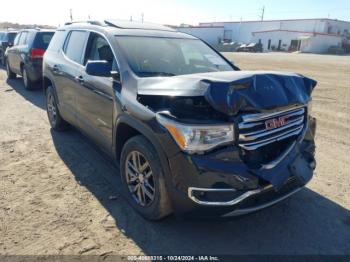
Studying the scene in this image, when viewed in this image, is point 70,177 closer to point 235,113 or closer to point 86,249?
point 86,249

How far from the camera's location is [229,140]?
106 inches

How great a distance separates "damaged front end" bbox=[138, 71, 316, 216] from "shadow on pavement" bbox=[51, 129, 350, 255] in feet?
1.17

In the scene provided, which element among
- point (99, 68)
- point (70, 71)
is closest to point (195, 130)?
point (99, 68)

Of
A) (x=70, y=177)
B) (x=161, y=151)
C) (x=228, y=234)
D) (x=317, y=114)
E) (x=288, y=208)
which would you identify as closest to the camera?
(x=161, y=151)

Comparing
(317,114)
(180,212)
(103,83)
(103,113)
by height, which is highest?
Answer: (103,83)

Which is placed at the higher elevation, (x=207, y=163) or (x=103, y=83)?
(x=103, y=83)

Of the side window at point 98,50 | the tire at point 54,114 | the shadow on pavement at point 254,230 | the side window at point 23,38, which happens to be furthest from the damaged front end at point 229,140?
the side window at point 23,38

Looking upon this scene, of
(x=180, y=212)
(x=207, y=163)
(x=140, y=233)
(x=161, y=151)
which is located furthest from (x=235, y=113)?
(x=140, y=233)

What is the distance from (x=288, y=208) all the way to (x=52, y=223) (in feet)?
8.22

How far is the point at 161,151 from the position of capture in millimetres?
2889

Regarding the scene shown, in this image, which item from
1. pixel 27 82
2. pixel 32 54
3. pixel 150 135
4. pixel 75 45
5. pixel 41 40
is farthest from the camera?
pixel 27 82

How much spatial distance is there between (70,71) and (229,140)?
313 centimetres

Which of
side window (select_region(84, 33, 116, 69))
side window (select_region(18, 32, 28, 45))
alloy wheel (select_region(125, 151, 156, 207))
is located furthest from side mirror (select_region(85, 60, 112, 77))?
side window (select_region(18, 32, 28, 45))

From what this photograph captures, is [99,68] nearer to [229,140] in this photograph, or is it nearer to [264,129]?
[229,140]
